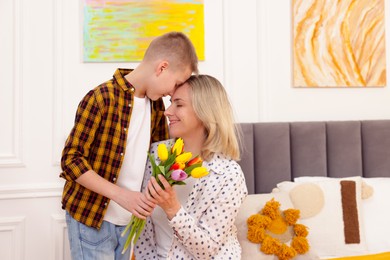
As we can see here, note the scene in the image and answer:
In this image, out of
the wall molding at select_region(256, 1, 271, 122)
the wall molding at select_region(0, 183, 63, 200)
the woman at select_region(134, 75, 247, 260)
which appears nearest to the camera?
the woman at select_region(134, 75, 247, 260)

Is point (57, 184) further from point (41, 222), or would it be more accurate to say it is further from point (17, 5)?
point (17, 5)

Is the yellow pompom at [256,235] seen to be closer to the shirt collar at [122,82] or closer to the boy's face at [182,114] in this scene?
the boy's face at [182,114]

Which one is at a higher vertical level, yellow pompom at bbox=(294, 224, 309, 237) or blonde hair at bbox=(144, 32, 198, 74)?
blonde hair at bbox=(144, 32, 198, 74)

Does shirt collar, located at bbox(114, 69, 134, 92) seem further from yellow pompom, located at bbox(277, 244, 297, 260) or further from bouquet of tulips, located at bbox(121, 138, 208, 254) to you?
yellow pompom, located at bbox(277, 244, 297, 260)

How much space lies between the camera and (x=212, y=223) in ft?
5.09

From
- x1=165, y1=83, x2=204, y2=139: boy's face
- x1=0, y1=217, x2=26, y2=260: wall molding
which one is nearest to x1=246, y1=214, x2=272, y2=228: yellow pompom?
x1=165, y1=83, x2=204, y2=139: boy's face

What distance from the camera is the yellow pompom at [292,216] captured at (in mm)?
2002

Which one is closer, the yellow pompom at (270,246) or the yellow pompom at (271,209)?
the yellow pompom at (270,246)

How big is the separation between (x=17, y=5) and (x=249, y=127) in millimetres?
1622

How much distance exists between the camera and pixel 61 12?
94.3 inches

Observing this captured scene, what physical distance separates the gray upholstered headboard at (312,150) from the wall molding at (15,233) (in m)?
A: 1.42

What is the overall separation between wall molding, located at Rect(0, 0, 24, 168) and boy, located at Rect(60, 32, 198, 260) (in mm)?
808

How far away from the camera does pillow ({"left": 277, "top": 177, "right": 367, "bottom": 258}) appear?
207 centimetres

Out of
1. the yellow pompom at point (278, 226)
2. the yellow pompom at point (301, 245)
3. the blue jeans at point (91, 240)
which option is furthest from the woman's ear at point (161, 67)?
the yellow pompom at point (301, 245)
